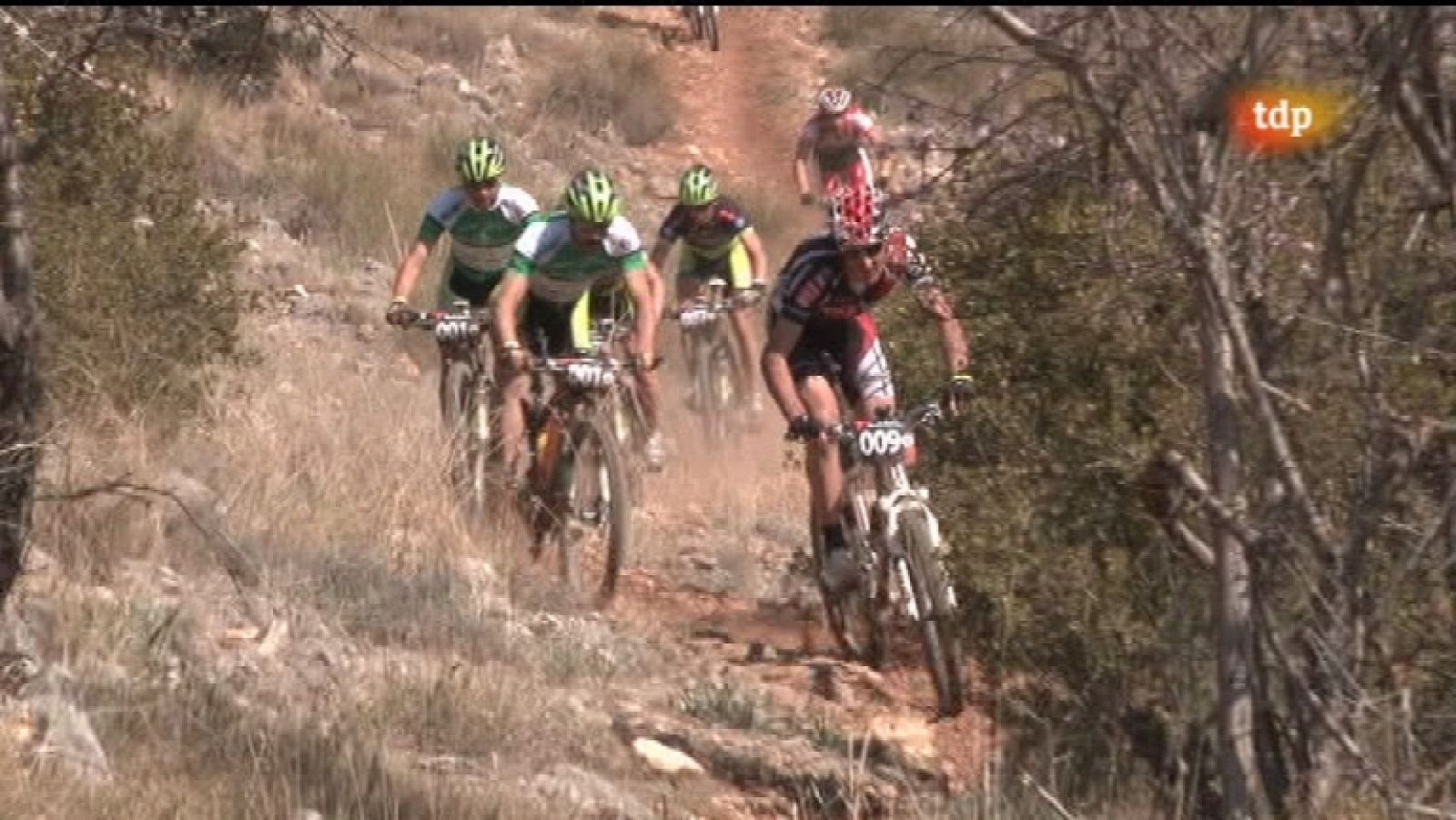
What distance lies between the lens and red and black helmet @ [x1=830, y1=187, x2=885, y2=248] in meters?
8.55

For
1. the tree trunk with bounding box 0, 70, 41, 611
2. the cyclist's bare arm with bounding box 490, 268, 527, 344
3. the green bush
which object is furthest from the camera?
the green bush

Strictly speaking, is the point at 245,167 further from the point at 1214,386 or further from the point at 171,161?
the point at 1214,386

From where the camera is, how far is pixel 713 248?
1431 cm

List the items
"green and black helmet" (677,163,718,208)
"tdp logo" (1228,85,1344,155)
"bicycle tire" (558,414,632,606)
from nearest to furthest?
1. "tdp logo" (1228,85,1344,155)
2. "bicycle tire" (558,414,632,606)
3. "green and black helmet" (677,163,718,208)

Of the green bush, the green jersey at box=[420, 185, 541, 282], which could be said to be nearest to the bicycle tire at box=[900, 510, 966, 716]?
the green bush

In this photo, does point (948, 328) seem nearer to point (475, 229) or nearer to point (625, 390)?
point (625, 390)

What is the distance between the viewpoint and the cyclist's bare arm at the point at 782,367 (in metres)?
8.73

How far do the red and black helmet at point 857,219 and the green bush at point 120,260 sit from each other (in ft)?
10.6

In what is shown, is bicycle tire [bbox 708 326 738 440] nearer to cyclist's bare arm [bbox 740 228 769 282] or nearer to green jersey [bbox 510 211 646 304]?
cyclist's bare arm [bbox 740 228 769 282]

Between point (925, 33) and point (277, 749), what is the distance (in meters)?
2.33

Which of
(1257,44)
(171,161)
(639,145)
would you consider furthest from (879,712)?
(639,145)

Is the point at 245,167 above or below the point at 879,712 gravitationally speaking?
above

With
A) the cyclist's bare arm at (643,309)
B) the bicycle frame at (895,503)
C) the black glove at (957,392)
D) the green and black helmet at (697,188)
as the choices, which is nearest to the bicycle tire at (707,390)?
the green and black helmet at (697,188)

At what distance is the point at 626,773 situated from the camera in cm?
696
